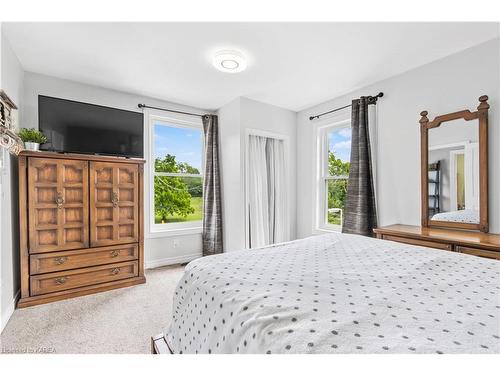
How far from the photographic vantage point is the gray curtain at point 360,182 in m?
Result: 2.94

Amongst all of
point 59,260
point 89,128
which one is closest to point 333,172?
point 89,128

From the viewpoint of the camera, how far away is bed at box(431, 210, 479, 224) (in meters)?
2.25

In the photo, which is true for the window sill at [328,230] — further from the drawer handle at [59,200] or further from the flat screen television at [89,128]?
the drawer handle at [59,200]

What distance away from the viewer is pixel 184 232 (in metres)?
3.90

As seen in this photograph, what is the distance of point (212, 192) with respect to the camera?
3.87 m

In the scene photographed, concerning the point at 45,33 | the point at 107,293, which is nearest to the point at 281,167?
the point at 107,293

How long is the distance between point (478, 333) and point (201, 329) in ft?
3.05

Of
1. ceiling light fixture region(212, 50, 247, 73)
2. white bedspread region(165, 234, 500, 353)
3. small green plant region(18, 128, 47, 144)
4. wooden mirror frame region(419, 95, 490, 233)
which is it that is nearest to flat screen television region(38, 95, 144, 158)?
small green plant region(18, 128, 47, 144)

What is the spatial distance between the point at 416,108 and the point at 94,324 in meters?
3.68

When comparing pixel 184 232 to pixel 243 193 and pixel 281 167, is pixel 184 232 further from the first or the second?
pixel 281 167

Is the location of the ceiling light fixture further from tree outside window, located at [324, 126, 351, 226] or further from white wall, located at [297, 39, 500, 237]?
tree outside window, located at [324, 126, 351, 226]

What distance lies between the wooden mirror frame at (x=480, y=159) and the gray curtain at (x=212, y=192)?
258 centimetres

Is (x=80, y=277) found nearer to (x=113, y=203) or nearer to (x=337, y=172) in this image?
(x=113, y=203)

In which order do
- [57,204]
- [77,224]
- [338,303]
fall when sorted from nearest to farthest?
[338,303] < [57,204] < [77,224]
